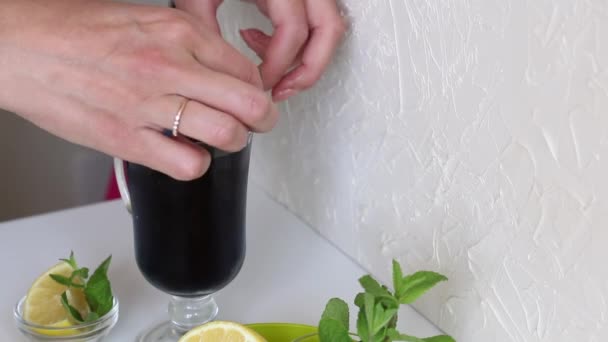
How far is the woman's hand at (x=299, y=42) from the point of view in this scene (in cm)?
86

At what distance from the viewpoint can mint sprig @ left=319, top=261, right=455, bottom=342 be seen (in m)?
0.64

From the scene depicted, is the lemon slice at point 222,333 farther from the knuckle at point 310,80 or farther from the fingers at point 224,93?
the knuckle at point 310,80

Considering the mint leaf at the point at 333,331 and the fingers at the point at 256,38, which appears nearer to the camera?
the mint leaf at the point at 333,331

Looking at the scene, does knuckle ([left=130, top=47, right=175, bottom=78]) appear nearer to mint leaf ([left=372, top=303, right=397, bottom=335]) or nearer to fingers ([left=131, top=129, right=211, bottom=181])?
fingers ([left=131, top=129, right=211, bottom=181])

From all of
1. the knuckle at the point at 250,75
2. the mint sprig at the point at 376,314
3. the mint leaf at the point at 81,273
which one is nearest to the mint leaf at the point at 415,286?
the mint sprig at the point at 376,314

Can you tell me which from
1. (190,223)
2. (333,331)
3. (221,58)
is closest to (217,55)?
(221,58)

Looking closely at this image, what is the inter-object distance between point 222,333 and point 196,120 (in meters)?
0.19

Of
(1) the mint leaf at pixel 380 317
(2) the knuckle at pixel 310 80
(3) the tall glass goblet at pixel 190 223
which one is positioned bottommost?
(3) the tall glass goblet at pixel 190 223

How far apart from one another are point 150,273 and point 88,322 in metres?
0.08

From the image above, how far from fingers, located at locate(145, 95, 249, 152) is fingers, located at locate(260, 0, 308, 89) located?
0.20 m

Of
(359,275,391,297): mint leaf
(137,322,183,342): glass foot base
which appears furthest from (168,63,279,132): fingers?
(137,322,183,342): glass foot base

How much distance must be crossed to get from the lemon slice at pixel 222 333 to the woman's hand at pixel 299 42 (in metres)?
0.29

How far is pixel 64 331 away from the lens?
796mm

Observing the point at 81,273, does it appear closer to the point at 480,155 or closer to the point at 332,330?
the point at 332,330
